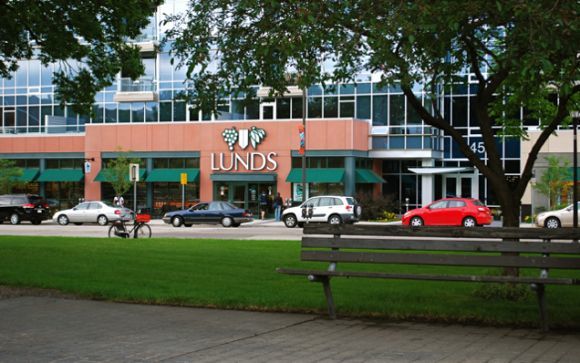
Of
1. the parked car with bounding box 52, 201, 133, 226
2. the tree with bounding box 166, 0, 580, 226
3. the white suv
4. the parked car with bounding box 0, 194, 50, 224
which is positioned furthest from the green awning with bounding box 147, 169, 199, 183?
the tree with bounding box 166, 0, 580, 226

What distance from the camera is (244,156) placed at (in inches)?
1890

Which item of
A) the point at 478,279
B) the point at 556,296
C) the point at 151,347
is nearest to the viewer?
the point at 151,347

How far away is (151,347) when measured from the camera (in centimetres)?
731

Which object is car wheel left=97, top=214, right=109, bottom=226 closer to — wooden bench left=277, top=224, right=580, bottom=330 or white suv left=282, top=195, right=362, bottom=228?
white suv left=282, top=195, right=362, bottom=228

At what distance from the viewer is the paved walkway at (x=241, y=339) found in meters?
6.94

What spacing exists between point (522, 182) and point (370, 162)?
38800 millimetres

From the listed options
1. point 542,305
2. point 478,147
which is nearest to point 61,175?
point 478,147

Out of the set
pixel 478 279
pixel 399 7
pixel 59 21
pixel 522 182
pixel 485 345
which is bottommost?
pixel 485 345

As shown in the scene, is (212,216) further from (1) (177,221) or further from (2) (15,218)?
(2) (15,218)

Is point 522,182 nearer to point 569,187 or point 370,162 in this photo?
point 569,187

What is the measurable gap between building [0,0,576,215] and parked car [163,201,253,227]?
Answer: 23.6 feet

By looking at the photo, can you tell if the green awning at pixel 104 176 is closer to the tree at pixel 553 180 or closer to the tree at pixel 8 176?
the tree at pixel 8 176

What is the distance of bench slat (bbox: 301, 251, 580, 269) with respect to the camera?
836cm

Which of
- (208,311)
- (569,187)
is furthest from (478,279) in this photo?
(569,187)
